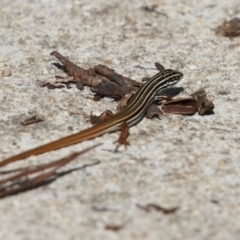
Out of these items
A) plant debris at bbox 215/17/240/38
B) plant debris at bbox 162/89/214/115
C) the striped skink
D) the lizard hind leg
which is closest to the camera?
the striped skink

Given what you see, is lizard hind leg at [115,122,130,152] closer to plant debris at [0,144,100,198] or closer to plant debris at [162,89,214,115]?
plant debris at [0,144,100,198]

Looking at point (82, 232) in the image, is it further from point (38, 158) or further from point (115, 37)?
point (115, 37)

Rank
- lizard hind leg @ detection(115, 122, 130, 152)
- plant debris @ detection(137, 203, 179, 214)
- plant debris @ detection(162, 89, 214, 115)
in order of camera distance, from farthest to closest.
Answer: plant debris @ detection(162, 89, 214, 115), lizard hind leg @ detection(115, 122, 130, 152), plant debris @ detection(137, 203, 179, 214)

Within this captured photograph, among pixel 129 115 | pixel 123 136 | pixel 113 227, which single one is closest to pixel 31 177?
pixel 113 227

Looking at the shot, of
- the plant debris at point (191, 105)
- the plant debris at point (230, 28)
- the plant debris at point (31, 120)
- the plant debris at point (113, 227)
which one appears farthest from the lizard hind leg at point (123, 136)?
the plant debris at point (230, 28)

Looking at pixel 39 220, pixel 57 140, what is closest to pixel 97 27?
pixel 57 140

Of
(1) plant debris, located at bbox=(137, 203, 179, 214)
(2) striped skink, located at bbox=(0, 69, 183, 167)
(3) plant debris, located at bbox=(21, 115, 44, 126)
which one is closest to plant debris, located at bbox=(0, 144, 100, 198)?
(2) striped skink, located at bbox=(0, 69, 183, 167)

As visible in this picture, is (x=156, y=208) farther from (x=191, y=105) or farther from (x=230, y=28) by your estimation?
(x=230, y=28)
